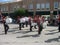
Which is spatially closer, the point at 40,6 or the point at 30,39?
the point at 30,39

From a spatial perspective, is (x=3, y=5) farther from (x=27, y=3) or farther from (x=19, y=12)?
(x=19, y=12)

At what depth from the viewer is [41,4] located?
81.5 metres

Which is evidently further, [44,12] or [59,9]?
[44,12]

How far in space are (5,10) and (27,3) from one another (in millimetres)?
10908

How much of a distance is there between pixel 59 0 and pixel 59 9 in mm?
5910

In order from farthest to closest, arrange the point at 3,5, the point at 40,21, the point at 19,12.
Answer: the point at 3,5
the point at 19,12
the point at 40,21

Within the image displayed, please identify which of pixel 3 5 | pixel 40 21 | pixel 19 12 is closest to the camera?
pixel 40 21

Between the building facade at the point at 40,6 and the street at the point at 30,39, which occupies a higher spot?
the building facade at the point at 40,6

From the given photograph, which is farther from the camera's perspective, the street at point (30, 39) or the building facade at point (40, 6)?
the building facade at point (40, 6)

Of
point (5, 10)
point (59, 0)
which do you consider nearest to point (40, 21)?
point (59, 0)

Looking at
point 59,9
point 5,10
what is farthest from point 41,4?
point 5,10

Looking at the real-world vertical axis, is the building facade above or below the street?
above

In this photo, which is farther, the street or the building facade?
the building facade

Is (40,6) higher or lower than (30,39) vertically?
higher
